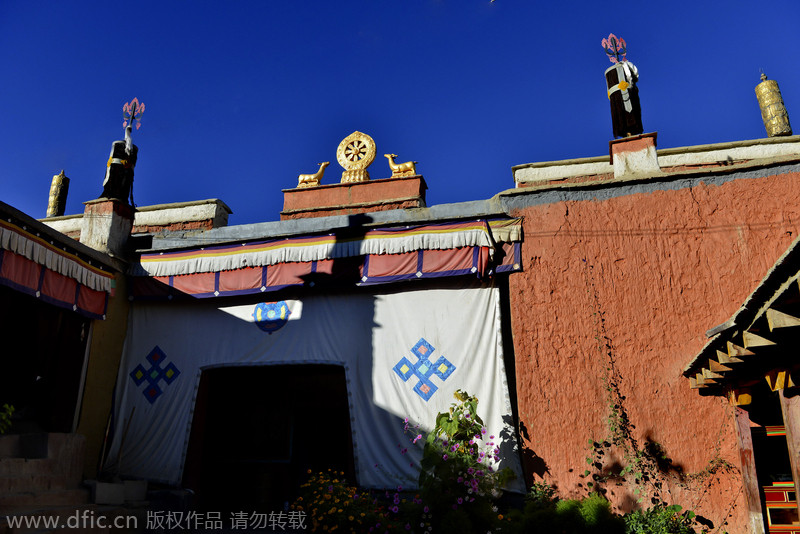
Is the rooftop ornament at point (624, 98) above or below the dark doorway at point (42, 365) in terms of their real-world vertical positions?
above

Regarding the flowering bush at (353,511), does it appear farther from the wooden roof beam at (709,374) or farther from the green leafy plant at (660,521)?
the wooden roof beam at (709,374)

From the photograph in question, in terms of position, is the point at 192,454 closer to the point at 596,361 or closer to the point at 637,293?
the point at 596,361

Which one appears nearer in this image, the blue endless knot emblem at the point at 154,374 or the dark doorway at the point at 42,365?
the dark doorway at the point at 42,365

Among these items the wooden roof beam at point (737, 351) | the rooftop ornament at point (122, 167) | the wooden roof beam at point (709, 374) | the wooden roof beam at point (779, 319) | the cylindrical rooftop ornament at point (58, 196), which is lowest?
the wooden roof beam at point (709, 374)

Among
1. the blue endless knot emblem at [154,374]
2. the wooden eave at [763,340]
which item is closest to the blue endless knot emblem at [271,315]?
the blue endless knot emblem at [154,374]

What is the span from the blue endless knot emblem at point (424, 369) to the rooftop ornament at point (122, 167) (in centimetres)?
483

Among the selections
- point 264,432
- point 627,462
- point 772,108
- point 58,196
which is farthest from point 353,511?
point 772,108

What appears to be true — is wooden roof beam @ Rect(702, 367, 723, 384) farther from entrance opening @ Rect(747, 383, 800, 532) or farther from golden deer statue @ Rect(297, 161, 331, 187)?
golden deer statue @ Rect(297, 161, 331, 187)

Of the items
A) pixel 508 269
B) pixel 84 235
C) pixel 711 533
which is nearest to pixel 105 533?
pixel 84 235

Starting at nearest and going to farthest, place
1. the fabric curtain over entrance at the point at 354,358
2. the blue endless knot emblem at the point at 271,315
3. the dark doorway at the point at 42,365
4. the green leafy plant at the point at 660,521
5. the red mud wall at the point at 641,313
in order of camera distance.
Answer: the green leafy plant at the point at 660,521 < the red mud wall at the point at 641,313 < the fabric curtain over entrance at the point at 354,358 < the dark doorway at the point at 42,365 < the blue endless knot emblem at the point at 271,315

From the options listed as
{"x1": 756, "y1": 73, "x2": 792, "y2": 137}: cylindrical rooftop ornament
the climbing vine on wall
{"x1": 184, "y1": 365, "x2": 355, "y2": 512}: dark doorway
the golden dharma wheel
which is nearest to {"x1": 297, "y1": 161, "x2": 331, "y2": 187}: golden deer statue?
the golden dharma wheel

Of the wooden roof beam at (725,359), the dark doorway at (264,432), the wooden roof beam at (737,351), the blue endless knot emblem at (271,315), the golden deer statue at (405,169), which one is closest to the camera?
the wooden roof beam at (737,351)

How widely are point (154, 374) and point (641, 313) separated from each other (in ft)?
20.0

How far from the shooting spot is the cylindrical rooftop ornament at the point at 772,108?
592 inches
